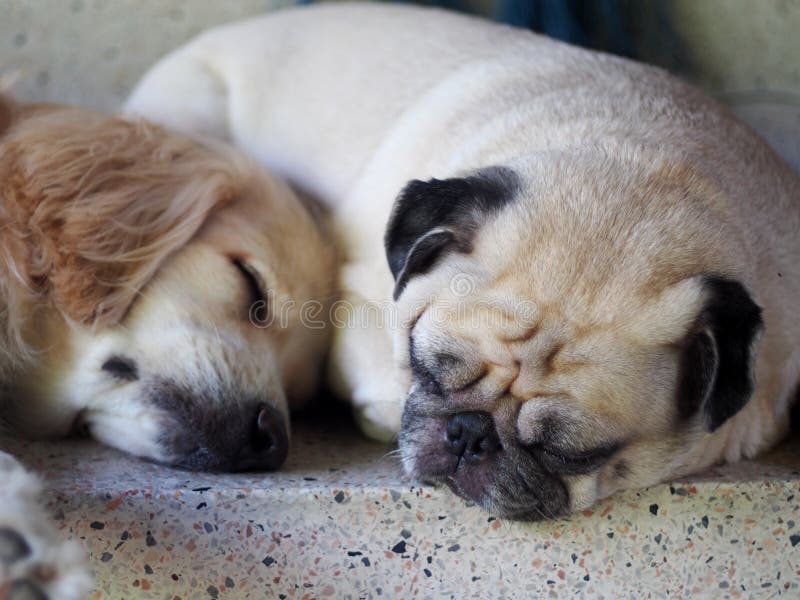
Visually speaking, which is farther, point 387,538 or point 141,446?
point 141,446

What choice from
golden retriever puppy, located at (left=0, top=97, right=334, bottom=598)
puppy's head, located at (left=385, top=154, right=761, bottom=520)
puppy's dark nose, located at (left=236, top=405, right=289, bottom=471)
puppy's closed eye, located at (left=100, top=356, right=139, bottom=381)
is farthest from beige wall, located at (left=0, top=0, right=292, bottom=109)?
puppy's head, located at (left=385, top=154, right=761, bottom=520)

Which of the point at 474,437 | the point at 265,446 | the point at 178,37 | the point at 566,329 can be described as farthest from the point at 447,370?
the point at 178,37

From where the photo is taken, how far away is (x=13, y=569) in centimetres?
117

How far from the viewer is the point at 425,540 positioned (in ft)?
5.29

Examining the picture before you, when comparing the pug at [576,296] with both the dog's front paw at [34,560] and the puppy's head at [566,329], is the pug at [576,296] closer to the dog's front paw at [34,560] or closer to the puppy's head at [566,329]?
the puppy's head at [566,329]

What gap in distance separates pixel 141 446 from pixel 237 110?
1.35m

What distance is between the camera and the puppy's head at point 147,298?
1.85m

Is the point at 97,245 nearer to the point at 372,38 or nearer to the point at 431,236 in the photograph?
the point at 431,236

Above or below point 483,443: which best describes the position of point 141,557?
below

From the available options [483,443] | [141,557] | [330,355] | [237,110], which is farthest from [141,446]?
[237,110]

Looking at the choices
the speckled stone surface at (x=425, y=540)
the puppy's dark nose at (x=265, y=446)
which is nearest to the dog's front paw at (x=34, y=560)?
the speckled stone surface at (x=425, y=540)

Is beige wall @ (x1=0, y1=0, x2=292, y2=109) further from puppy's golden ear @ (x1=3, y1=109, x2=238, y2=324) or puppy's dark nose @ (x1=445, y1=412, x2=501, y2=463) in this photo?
puppy's dark nose @ (x1=445, y1=412, x2=501, y2=463)

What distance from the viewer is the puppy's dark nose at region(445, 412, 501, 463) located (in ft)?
5.11

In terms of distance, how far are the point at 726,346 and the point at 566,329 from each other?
28 centimetres
